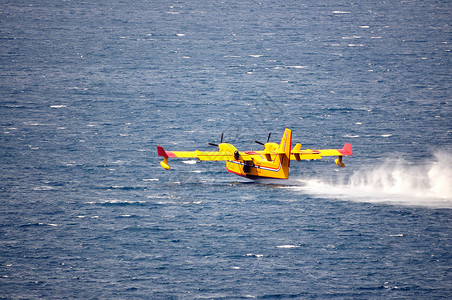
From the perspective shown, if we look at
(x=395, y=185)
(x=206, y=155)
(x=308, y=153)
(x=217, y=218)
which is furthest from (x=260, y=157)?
(x=395, y=185)

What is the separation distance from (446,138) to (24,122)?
9485 cm

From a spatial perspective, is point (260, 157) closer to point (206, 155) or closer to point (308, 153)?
point (308, 153)

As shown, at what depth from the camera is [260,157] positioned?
106 metres

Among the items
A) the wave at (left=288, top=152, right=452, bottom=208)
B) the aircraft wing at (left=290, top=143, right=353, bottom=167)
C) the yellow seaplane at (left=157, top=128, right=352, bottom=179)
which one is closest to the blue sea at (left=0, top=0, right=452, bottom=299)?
the wave at (left=288, top=152, right=452, bottom=208)

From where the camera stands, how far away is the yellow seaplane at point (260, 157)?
337 ft

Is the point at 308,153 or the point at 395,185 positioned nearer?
the point at 308,153

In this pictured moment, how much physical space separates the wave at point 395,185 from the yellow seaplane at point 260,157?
11.8 m

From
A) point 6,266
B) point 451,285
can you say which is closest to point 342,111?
point 451,285

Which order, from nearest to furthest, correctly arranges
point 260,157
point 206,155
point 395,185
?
point 206,155 → point 260,157 → point 395,185

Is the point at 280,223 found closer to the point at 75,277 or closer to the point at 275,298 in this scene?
the point at 275,298

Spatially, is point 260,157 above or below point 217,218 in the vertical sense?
above

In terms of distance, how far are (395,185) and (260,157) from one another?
87.7 feet

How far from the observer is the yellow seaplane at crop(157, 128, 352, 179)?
103 metres

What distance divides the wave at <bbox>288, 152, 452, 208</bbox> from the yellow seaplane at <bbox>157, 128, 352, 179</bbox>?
1177 cm
